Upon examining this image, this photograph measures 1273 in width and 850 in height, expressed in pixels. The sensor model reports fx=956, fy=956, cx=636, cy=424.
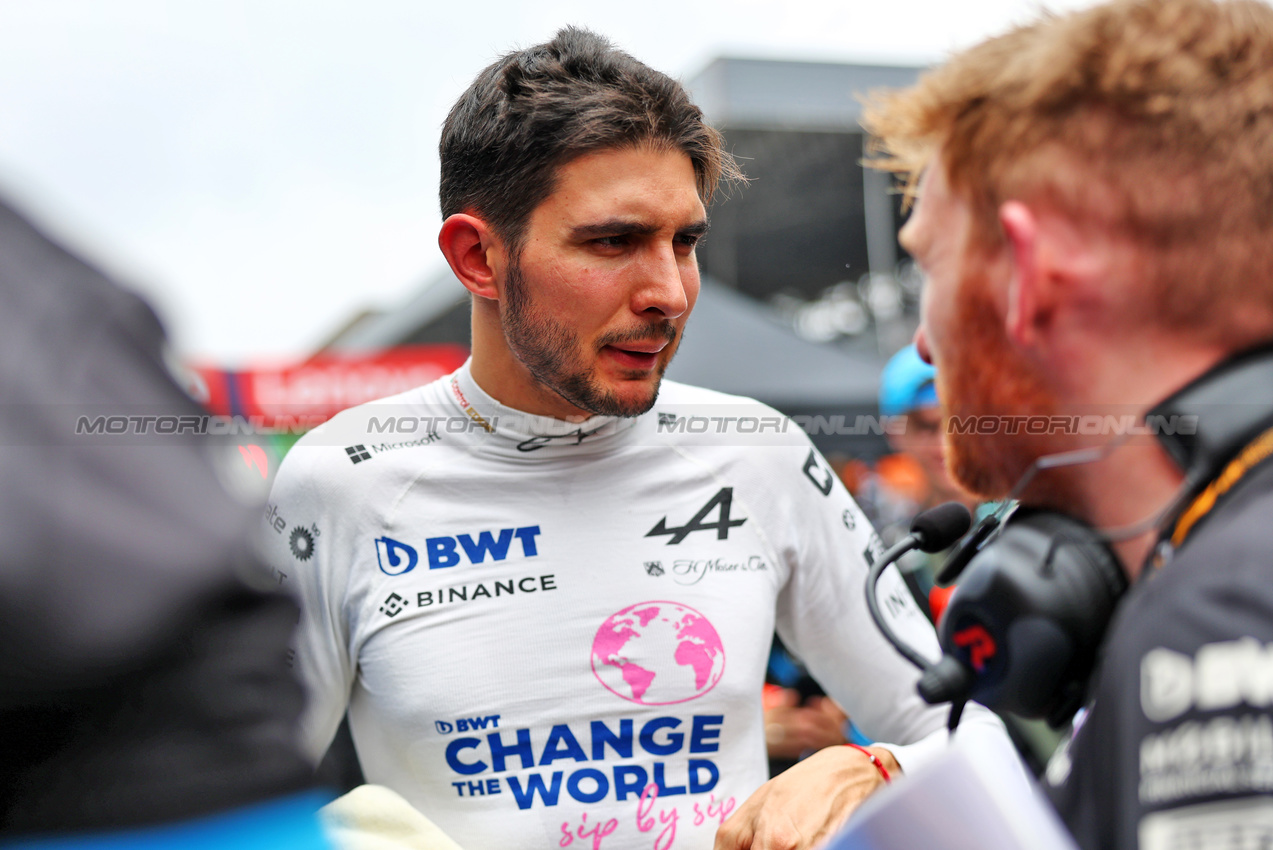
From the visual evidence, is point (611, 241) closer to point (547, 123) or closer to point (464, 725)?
point (547, 123)

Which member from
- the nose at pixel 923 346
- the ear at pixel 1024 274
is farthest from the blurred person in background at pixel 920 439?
the ear at pixel 1024 274

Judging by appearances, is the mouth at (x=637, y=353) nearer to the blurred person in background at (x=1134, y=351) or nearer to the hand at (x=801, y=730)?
the blurred person in background at (x=1134, y=351)

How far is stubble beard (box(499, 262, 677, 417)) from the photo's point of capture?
173cm

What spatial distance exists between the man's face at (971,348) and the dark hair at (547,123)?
2.67ft

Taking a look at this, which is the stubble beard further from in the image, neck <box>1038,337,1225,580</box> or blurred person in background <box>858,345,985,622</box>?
blurred person in background <box>858,345,985,622</box>

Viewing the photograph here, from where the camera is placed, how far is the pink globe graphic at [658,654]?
67.1 inches

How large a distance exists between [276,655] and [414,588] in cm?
118

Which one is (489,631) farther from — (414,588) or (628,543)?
(628,543)

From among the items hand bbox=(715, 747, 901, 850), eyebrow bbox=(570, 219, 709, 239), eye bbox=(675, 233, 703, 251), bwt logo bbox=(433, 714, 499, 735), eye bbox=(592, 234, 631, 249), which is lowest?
hand bbox=(715, 747, 901, 850)

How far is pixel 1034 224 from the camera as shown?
913 mm

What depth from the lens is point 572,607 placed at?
1750mm

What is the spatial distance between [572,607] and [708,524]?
31 centimetres

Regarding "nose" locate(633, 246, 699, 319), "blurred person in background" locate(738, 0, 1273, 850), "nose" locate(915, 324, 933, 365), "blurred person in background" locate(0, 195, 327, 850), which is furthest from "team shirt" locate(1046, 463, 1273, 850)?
"nose" locate(633, 246, 699, 319)

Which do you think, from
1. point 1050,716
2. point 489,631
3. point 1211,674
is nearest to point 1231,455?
point 1211,674
